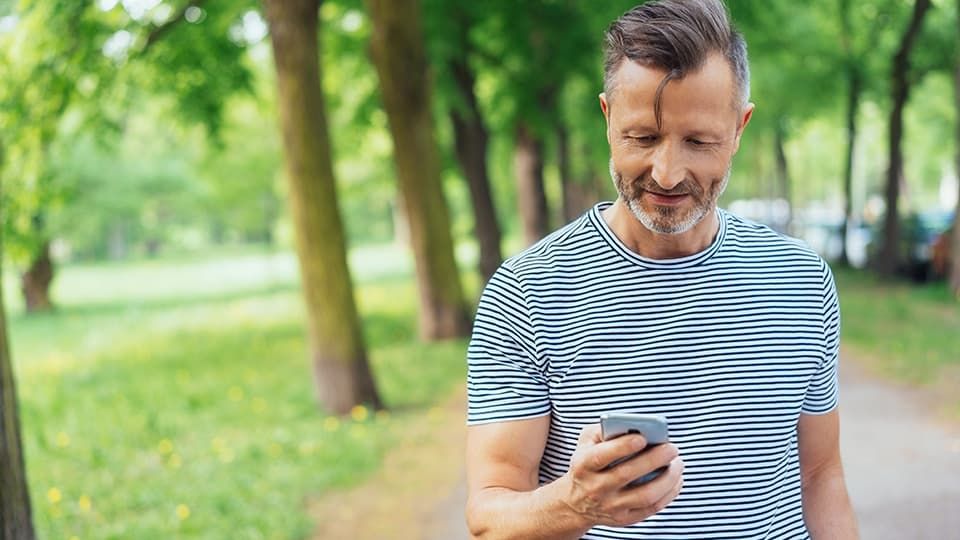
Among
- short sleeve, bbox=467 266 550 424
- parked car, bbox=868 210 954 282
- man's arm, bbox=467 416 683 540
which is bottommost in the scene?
parked car, bbox=868 210 954 282

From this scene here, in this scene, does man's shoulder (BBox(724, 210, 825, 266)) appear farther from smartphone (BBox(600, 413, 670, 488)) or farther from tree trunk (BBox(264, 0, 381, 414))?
tree trunk (BBox(264, 0, 381, 414))

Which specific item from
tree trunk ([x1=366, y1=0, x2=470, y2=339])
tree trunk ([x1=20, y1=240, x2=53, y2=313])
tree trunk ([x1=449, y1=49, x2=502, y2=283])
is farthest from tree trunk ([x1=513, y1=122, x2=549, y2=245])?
tree trunk ([x1=20, y1=240, x2=53, y2=313])

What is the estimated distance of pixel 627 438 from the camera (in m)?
1.74

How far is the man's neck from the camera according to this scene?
229 centimetres

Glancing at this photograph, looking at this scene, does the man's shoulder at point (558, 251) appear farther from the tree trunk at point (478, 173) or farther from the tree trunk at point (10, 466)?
the tree trunk at point (478, 173)

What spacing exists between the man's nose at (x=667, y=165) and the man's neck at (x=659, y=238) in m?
0.13

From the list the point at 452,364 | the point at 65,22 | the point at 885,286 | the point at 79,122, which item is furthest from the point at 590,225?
the point at 885,286

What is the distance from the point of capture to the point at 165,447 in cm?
1009

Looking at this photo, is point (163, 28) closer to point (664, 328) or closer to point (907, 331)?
point (907, 331)

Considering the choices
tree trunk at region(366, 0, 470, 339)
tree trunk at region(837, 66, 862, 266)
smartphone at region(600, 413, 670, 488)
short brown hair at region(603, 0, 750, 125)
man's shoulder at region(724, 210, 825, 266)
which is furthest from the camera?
tree trunk at region(837, 66, 862, 266)

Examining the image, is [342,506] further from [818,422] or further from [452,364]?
[452,364]

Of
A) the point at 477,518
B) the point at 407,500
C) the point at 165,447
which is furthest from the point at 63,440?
the point at 477,518

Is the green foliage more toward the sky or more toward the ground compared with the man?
more toward the ground

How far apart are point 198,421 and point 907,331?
9.23 m
